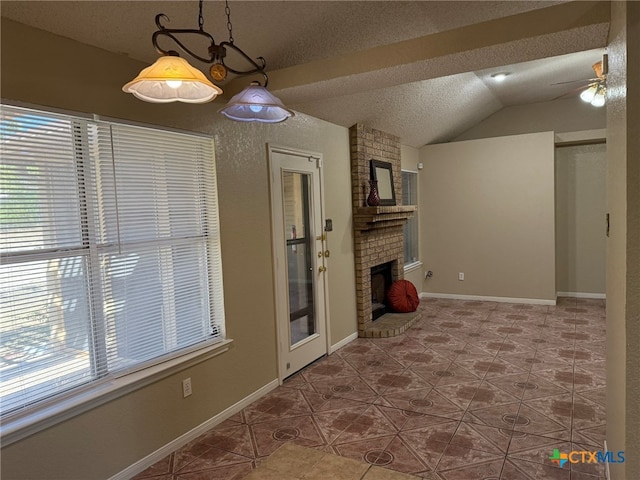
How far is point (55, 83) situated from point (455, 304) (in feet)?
18.8

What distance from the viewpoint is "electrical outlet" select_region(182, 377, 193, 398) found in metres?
2.71

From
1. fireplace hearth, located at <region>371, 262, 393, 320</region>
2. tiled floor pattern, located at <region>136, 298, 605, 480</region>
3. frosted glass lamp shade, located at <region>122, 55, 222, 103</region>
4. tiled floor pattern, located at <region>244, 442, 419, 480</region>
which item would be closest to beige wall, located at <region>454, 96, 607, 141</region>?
fireplace hearth, located at <region>371, 262, 393, 320</region>

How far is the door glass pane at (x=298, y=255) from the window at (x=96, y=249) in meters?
0.97

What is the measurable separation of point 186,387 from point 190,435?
326 millimetres

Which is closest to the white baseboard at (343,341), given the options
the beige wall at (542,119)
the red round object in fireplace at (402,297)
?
the red round object in fireplace at (402,297)

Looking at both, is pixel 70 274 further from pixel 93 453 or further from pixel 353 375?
pixel 353 375

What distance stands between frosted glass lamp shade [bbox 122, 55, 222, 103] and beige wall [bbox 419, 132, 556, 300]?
550 cm

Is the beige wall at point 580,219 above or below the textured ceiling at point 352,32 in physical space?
below

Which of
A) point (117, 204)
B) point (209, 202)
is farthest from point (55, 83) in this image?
point (209, 202)

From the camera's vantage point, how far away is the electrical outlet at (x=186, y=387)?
2713 millimetres

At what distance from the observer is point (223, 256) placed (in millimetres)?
3023

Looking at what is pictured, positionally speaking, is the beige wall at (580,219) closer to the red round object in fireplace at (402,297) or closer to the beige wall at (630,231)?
the red round object in fireplace at (402,297)

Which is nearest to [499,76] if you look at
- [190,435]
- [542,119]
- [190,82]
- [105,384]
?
[542,119]

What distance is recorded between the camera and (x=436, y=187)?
22.2 feet
